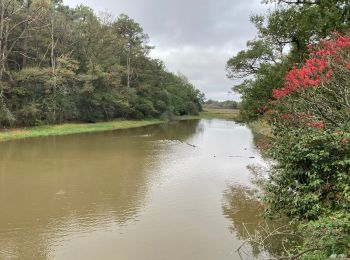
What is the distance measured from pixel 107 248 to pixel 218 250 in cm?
247

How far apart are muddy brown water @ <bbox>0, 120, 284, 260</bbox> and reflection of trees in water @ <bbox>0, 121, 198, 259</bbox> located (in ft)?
0.09

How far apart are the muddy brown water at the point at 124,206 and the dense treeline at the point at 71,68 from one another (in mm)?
15751

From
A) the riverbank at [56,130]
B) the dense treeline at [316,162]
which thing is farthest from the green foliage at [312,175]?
the riverbank at [56,130]

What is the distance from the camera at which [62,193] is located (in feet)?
41.4

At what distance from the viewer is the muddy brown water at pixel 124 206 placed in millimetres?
8164

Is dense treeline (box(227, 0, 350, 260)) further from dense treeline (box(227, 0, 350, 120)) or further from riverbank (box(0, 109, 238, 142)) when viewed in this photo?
riverbank (box(0, 109, 238, 142))

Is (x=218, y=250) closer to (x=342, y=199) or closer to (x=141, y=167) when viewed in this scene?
(x=342, y=199)

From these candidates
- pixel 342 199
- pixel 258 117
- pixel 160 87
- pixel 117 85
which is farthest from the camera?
pixel 160 87

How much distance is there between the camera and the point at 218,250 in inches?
322

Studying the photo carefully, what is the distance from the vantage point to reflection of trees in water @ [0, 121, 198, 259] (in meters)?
8.93

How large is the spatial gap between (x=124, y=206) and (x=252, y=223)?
3938 millimetres

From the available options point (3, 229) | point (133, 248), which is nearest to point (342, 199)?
point (133, 248)

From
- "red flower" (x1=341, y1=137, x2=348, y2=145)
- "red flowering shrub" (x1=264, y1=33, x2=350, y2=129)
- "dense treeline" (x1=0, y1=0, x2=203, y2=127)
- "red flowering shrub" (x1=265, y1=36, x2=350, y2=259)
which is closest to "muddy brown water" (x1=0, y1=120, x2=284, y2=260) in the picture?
"red flowering shrub" (x1=265, y1=36, x2=350, y2=259)

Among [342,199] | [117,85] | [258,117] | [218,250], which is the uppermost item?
[117,85]
